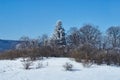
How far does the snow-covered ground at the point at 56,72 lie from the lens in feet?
56.1

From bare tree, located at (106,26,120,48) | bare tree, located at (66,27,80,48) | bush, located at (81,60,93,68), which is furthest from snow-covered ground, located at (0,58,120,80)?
bare tree, located at (106,26,120,48)

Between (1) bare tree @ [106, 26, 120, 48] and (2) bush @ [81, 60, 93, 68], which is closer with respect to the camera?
(2) bush @ [81, 60, 93, 68]

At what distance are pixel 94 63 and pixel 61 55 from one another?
4.53 m

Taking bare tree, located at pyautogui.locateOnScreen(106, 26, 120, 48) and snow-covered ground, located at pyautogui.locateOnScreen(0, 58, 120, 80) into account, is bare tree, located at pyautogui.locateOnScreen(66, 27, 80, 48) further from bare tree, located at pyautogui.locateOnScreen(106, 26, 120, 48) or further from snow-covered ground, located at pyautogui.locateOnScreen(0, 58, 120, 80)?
snow-covered ground, located at pyautogui.locateOnScreen(0, 58, 120, 80)

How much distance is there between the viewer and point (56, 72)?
1819 cm

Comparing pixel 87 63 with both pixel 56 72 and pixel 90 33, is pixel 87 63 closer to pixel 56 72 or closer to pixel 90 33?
pixel 56 72

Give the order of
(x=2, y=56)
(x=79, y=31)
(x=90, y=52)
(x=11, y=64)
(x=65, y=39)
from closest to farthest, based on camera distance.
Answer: (x=11, y=64) → (x=90, y=52) → (x=2, y=56) → (x=65, y=39) → (x=79, y=31)

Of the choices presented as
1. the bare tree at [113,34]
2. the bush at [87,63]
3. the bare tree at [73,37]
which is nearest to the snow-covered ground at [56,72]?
the bush at [87,63]

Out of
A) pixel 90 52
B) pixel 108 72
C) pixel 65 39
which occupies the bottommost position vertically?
pixel 108 72

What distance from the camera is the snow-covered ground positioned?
1711 cm

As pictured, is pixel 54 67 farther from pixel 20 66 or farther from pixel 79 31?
pixel 79 31

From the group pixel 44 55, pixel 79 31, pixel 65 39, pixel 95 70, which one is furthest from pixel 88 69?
pixel 79 31

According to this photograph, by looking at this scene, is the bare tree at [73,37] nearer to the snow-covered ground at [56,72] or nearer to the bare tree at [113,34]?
the bare tree at [113,34]

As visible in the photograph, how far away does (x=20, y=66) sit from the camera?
2006cm
